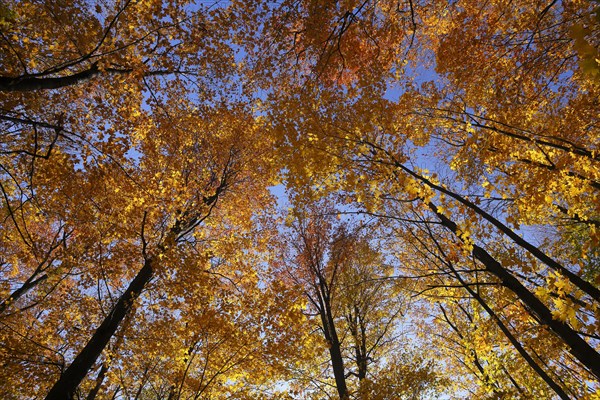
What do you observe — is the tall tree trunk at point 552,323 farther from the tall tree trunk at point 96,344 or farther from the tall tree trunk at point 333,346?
the tall tree trunk at point 96,344

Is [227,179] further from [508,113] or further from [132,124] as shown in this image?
[508,113]

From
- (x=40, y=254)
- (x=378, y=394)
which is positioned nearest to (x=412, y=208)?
(x=378, y=394)

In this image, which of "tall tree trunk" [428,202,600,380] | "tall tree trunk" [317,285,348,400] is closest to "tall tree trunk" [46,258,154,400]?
"tall tree trunk" [317,285,348,400]

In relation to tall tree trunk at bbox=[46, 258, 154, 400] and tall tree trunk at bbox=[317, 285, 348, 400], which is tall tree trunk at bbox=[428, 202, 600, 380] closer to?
tall tree trunk at bbox=[317, 285, 348, 400]

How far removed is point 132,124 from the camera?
7.12m

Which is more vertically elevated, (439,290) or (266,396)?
(439,290)

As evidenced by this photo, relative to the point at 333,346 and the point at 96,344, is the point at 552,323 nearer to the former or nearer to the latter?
the point at 333,346

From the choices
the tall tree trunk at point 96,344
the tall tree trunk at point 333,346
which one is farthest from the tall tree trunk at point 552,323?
the tall tree trunk at point 96,344

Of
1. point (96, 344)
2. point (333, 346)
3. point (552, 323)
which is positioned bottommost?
point (96, 344)

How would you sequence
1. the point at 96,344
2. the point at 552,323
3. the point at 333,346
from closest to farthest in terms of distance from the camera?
the point at 552,323 < the point at 96,344 < the point at 333,346

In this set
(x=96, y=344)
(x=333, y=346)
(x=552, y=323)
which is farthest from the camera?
(x=333, y=346)

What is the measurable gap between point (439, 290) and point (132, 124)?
372 inches

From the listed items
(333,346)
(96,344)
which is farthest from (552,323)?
(96,344)

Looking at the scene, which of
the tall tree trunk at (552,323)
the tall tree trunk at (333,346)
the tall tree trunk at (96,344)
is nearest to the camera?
the tall tree trunk at (552,323)
